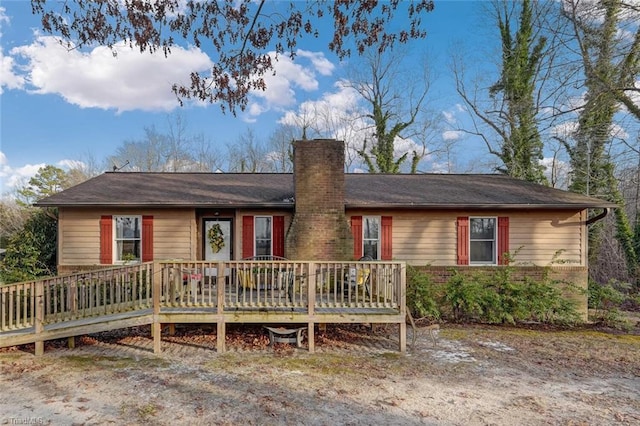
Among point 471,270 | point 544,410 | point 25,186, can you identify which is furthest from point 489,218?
point 25,186

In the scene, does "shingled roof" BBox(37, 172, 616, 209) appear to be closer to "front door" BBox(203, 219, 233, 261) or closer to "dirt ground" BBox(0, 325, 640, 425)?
"front door" BBox(203, 219, 233, 261)

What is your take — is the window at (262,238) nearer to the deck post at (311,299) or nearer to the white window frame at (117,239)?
the white window frame at (117,239)

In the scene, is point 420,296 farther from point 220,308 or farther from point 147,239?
point 147,239

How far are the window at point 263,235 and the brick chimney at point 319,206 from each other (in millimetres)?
1236

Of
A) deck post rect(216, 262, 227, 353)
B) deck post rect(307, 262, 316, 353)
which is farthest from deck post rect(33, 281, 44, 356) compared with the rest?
deck post rect(307, 262, 316, 353)

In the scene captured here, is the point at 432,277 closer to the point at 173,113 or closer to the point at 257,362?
the point at 257,362

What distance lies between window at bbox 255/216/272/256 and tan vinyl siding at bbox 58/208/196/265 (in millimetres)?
1759

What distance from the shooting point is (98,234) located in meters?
9.73

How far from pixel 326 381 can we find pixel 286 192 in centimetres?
648

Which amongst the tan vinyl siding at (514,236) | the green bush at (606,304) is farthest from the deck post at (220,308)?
the green bush at (606,304)

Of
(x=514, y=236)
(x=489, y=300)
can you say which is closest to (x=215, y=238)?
(x=489, y=300)

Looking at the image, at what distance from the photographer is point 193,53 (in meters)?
4.92

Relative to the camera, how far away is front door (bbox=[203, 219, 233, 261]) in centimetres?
1038

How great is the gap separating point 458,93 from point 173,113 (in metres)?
21.8
